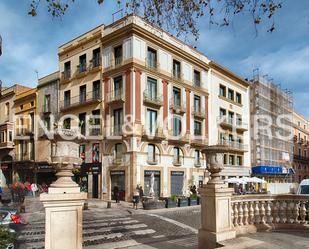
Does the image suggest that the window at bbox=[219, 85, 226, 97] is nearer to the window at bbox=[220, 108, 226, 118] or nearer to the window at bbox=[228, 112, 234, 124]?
the window at bbox=[220, 108, 226, 118]

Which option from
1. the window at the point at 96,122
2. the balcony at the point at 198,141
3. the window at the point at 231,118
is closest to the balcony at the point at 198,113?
the balcony at the point at 198,141

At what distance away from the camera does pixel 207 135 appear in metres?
35.7

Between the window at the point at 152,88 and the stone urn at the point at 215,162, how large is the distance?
818 inches

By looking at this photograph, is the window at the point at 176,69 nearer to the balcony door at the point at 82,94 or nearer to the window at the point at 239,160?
Answer: the balcony door at the point at 82,94

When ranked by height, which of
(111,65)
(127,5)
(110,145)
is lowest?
(110,145)

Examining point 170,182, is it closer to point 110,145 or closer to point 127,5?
point 110,145

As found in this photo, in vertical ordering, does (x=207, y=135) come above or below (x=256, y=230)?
above

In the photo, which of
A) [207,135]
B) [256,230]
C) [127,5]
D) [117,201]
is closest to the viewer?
[127,5]

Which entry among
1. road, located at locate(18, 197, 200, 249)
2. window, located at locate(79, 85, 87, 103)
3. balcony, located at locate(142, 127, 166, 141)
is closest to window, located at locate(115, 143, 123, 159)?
balcony, located at locate(142, 127, 166, 141)

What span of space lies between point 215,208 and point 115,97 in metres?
21.7

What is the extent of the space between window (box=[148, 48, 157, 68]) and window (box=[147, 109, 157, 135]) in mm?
4283

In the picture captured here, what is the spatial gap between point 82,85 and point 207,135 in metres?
14.6

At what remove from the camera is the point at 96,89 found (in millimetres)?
30781

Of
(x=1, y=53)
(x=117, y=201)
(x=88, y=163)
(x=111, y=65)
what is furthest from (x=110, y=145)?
(x=1, y=53)
